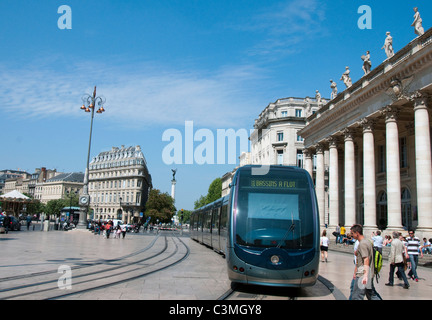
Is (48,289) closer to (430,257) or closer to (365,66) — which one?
(430,257)

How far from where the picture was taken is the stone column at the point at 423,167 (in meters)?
21.8

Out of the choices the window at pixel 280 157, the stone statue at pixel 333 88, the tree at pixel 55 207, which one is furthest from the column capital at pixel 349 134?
the tree at pixel 55 207

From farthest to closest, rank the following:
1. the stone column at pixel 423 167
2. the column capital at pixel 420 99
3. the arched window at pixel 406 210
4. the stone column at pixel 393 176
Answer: the arched window at pixel 406 210 → the stone column at pixel 393 176 → the column capital at pixel 420 99 → the stone column at pixel 423 167

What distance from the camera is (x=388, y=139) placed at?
25938mm

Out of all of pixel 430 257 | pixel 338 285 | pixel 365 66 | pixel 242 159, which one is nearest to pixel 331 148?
pixel 365 66

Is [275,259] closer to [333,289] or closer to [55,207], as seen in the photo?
[333,289]

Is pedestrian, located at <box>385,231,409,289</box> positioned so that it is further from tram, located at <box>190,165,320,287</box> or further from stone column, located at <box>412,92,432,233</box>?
stone column, located at <box>412,92,432,233</box>

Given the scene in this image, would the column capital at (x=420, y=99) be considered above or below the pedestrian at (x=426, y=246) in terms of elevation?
above

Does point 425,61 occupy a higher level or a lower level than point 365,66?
lower

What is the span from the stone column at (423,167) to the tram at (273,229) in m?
16.1

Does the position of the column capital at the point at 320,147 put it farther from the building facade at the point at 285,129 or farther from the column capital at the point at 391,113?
the building facade at the point at 285,129

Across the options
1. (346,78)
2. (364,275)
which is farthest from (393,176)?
(364,275)
